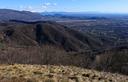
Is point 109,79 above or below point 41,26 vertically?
above

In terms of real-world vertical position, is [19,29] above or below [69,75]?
below

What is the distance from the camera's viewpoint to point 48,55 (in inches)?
2282

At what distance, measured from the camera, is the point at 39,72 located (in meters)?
15.7

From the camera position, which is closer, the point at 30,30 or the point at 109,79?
the point at 109,79

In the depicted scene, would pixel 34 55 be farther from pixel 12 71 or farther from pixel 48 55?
pixel 12 71

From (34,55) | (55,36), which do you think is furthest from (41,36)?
(34,55)

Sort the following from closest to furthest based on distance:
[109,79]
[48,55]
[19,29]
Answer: [109,79] < [48,55] < [19,29]

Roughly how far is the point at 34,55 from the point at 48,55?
447cm

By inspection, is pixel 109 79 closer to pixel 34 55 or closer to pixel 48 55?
pixel 48 55

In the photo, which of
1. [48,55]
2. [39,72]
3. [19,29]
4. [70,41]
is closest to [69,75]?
[39,72]

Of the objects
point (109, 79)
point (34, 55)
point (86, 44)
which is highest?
point (109, 79)

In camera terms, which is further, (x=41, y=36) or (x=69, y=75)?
(x=41, y=36)

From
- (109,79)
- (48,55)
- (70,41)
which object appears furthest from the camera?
(70,41)

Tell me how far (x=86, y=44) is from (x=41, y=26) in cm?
3312
